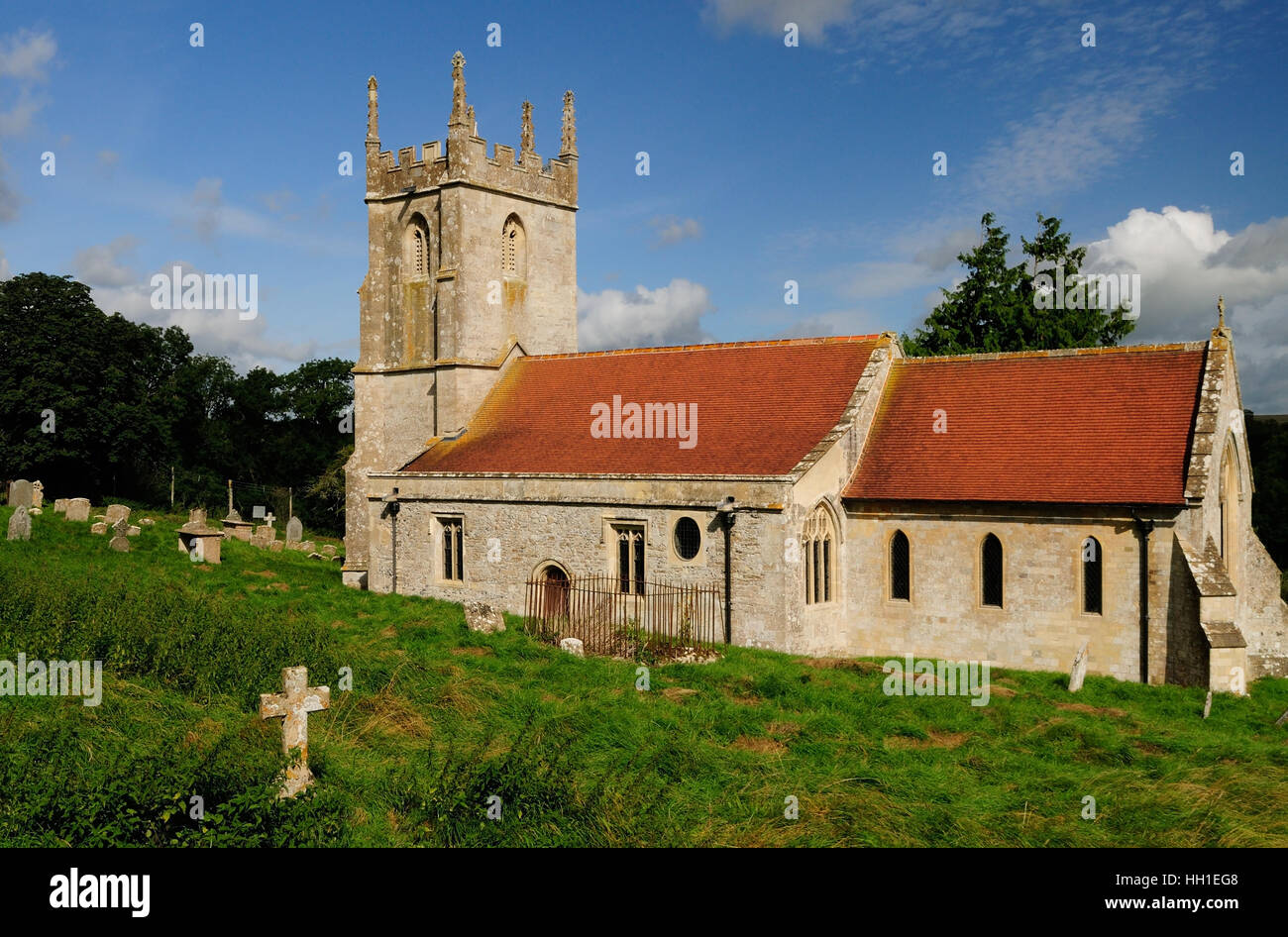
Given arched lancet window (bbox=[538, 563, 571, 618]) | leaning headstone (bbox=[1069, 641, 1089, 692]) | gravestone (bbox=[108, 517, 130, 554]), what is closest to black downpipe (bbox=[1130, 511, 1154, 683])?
leaning headstone (bbox=[1069, 641, 1089, 692])

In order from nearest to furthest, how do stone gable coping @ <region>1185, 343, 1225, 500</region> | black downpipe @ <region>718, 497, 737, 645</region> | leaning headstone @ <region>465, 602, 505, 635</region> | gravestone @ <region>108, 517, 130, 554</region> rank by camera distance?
stone gable coping @ <region>1185, 343, 1225, 500</region>, leaning headstone @ <region>465, 602, 505, 635</region>, black downpipe @ <region>718, 497, 737, 645</region>, gravestone @ <region>108, 517, 130, 554</region>

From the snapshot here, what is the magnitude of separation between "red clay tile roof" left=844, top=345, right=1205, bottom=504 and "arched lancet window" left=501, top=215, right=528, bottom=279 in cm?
1318

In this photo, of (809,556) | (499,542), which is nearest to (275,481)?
(499,542)

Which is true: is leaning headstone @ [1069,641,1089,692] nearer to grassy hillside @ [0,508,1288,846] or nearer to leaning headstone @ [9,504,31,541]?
grassy hillside @ [0,508,1288,846]

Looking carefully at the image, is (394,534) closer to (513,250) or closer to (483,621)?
(483,621)

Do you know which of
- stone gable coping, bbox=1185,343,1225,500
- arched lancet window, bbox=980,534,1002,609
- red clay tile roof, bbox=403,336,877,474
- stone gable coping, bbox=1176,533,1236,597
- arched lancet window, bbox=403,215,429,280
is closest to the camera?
stone gable coping, bbox=1176,533,1236,597

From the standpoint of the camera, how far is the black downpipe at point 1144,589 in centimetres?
1992

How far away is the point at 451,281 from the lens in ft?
101

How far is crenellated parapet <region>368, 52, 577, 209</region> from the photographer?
30672mm

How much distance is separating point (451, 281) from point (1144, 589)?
20889mm

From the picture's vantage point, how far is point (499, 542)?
1056 inches

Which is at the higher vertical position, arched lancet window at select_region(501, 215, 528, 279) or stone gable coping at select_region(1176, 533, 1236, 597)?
arched lancet window at select_region(501, 215, 528, 279)

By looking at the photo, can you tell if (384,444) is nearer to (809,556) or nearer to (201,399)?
(809,556)

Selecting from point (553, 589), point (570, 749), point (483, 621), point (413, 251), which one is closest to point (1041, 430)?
point (553, 589)
